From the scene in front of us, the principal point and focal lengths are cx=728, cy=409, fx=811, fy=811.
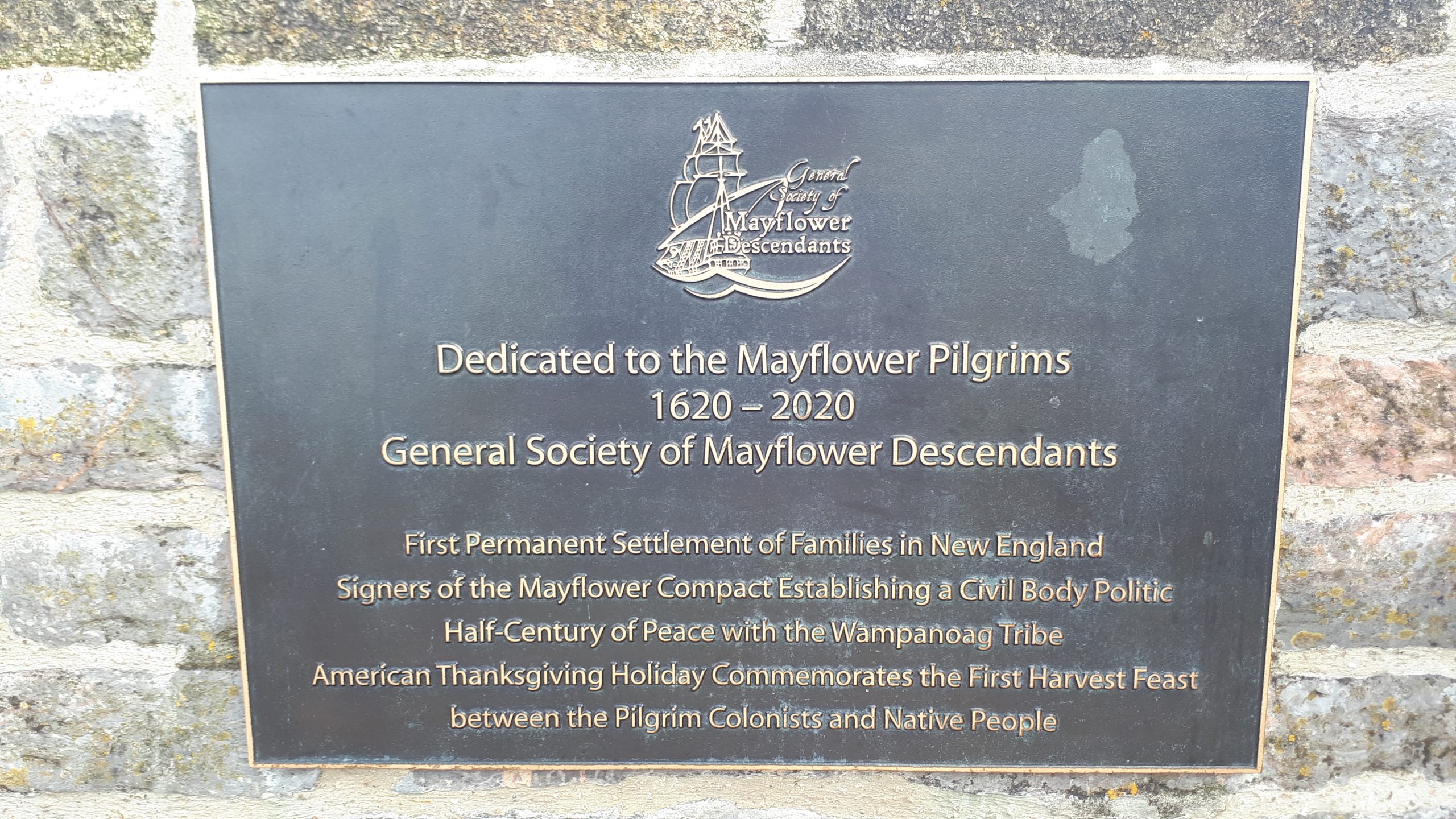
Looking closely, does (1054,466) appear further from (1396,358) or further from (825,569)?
(1396,358)

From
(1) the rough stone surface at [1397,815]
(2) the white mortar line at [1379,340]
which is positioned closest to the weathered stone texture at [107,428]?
(2) the white mortar line at [1379,340]

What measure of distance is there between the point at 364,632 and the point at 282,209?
36.1 inches

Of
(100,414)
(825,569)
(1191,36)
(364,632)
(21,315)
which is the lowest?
(364,632)

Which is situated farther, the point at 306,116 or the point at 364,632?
the point at 364,632

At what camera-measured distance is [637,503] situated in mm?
1749

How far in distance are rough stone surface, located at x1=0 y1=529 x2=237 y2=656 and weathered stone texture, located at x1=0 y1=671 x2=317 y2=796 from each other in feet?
0.31

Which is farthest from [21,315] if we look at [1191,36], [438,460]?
[1191,36]

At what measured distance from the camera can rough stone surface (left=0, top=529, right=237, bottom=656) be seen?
179cm

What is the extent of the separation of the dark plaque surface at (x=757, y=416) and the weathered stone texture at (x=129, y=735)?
0.11 m

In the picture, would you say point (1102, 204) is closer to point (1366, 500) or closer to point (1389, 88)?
point (1389, 88)

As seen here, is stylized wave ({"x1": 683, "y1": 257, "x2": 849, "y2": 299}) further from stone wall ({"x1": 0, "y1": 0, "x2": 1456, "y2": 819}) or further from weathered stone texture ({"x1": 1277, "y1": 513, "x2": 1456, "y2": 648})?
weathered stone texture ({"x1": 1277, "y1": 513, "x2": 1456, "y2": 648})

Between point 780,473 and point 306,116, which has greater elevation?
point 306,116

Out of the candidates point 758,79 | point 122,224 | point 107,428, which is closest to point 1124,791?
point 758,79

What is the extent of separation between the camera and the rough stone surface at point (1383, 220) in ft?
5.57
